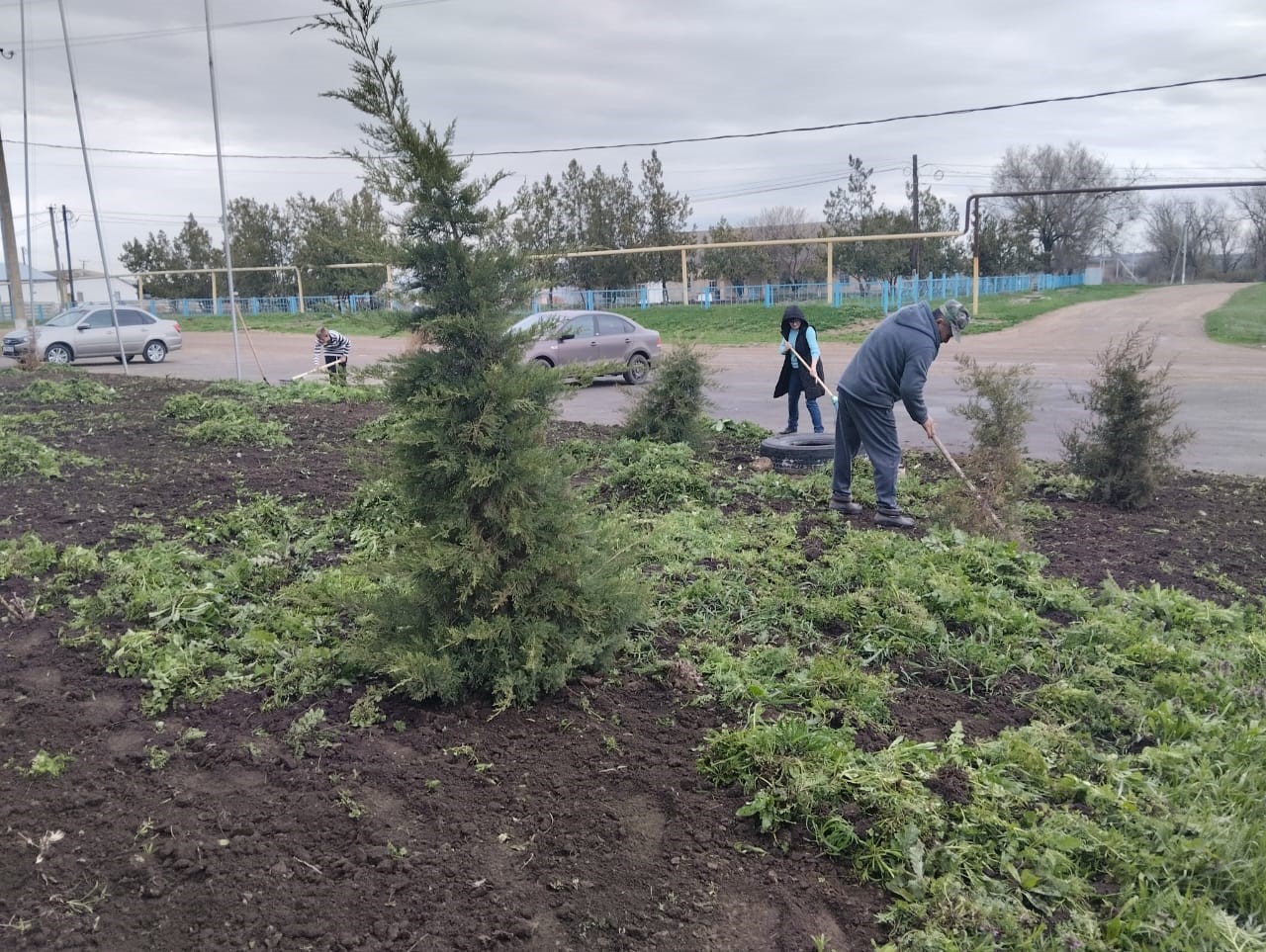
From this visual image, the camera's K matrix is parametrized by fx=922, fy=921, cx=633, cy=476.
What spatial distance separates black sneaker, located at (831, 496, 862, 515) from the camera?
22.4 feet

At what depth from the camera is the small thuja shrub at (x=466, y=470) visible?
136 inches

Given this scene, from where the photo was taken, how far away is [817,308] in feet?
104

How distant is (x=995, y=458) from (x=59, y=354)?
2433 cm

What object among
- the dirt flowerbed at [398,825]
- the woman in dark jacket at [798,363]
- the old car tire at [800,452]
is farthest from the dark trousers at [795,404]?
the dirt flowerbed at [398,825]

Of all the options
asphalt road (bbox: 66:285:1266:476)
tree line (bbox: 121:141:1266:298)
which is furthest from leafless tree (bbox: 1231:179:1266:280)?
asphalt road (bbox: 66:285:1266:476)

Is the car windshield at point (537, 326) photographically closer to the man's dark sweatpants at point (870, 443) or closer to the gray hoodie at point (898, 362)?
the gray hoodie at point (898, 362)

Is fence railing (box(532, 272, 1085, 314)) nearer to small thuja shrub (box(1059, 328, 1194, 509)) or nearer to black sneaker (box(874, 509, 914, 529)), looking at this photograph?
small thuja shrub (box(1059, 328, 1194, 509))

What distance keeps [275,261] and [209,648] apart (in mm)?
47020

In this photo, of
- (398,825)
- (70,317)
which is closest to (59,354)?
(70,317)

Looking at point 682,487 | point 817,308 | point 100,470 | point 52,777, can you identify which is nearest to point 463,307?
point 52,777

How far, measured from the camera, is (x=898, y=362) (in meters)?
6.75

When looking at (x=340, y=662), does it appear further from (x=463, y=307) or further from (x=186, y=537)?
(x=186, y=537)

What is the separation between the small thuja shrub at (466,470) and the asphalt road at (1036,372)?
0.36 metres

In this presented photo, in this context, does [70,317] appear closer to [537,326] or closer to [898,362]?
[898,362]
